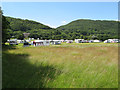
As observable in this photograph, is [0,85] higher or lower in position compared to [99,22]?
lower

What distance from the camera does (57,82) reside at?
3.80 meters

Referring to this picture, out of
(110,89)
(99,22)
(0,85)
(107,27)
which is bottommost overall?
(110,89)

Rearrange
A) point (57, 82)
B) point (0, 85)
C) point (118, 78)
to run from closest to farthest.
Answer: point (0, 85), point (57, 82), point (118, 78)

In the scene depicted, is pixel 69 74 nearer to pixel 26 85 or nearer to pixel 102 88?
pixel 102 88

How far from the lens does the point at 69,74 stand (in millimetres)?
4578

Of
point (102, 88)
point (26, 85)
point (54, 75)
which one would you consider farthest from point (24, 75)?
point (102, 88)

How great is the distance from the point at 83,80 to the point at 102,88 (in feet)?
2.42

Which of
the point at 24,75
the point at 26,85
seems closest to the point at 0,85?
the point at 26,85

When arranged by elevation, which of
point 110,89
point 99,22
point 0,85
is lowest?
point 110,89

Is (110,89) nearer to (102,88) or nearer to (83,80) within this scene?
(102,88)

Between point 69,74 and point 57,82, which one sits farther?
point 69,74

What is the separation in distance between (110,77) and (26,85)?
3307 millimetres

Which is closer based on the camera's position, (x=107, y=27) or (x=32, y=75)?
(x=32, y=75)

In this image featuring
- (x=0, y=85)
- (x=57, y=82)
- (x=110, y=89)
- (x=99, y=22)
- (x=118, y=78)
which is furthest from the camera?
(x=99, y=22)
